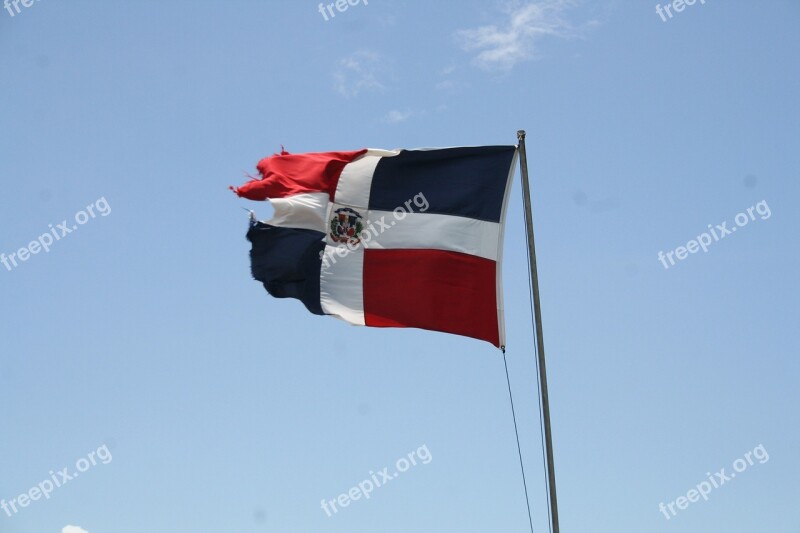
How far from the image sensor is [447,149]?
19.0m

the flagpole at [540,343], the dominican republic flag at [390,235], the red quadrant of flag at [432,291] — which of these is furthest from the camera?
the dominican republic flag at [390,235]

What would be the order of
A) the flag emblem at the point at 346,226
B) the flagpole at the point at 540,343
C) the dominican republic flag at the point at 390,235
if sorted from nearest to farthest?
the flagpole at the point at 540,343 → the dominican republic flag at the point at 390,235 → the flag emblem at the point at 346,226

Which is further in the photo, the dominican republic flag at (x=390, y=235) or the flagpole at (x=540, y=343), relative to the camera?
the dominican republic flag at (x=390, y=235)

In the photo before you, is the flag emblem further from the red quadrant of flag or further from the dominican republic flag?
the red quadrant of flag

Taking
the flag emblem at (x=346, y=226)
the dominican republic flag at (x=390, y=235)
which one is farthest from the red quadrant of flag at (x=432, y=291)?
the flag emblem at (x=346, y=226)

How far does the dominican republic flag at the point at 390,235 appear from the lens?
60.7ft

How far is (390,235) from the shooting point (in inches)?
760

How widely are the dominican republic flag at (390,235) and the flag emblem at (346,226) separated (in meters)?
0.02

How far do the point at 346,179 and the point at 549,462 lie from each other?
6901 mm

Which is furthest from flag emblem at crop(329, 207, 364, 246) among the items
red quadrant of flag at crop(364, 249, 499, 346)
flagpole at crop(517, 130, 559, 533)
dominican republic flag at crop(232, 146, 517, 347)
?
flagpole at crop(517, 130, 559, 533)

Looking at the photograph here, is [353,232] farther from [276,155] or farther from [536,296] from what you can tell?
[536,296]

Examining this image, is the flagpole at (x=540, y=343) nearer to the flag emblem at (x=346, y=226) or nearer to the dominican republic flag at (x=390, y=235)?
the dominican republic flag at (x=390, y=235)

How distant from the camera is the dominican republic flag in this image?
18.5 m

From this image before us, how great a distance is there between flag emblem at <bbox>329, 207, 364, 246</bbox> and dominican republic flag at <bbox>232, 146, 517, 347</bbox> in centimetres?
2
